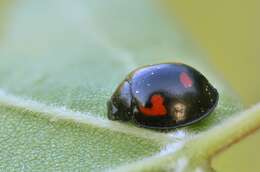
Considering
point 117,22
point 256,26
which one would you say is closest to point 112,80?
point 117,22

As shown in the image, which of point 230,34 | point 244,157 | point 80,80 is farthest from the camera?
point 230,34

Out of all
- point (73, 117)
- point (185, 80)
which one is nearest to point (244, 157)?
point (185, 80)

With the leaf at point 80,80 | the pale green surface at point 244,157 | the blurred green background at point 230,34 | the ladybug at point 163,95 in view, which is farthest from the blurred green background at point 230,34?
the ladybug at point 163,95

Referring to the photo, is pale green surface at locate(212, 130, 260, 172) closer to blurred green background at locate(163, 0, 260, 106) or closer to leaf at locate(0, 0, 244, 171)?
blurred green background at locate(163, 0, 260, 106)

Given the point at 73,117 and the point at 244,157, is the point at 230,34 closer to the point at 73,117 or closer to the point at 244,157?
the point at 244,157

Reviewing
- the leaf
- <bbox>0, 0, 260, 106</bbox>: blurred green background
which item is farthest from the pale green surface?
the leaf

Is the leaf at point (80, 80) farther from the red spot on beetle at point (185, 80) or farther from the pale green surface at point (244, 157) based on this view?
the pale green surface at point (244, 157)
